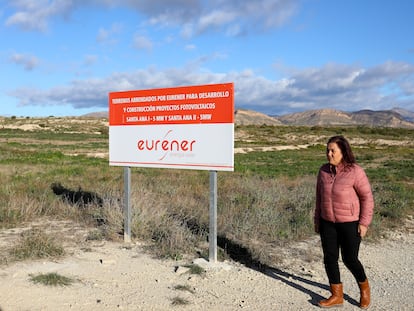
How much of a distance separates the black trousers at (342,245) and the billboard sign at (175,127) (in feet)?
5.33

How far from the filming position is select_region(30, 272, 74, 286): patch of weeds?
506 cm

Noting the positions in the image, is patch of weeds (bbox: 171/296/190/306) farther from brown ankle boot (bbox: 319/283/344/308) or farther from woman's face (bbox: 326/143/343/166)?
woman's face (bbox: 326/143/343/166)

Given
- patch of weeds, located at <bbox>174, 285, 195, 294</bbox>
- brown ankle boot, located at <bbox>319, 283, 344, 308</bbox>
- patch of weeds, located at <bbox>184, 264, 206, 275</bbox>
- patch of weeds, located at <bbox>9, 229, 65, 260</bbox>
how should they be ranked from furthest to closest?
patch of weeds, located at <bbox>9, 229, 65, 260</bbox>
patch of weeds, located at <bbox>184, 264, 206, 275</bbox>
patch of weeds, located at <bbox>174, 285, 195, 294</bbox>
brown ankle boot, located at <bbox>319, 283, 344, 308</bbox>

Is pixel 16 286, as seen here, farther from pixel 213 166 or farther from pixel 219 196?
pixel 219 196

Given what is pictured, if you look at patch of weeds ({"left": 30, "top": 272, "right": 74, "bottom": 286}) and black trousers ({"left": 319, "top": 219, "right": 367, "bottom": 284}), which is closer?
black trousers ({"left": 319, "top": 219, "right": 367, "bottom": 284})

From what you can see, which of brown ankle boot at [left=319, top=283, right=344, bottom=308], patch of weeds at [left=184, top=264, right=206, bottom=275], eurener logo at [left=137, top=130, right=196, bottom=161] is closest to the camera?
A: brown ankle boot at [left=319, top=283, right=344, bottom=308]

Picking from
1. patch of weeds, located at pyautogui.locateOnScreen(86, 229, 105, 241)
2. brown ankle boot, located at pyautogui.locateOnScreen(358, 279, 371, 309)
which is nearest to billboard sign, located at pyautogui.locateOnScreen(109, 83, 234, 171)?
patch of weeds, located at pyautogui.locateOnScreen(86, 229, 105, 241)

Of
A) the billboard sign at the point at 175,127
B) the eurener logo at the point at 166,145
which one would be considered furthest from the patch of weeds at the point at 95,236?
the eurener logo at the point at 166,145

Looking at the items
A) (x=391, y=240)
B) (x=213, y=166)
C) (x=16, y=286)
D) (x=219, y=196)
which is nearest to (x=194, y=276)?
(x=213, y=166)

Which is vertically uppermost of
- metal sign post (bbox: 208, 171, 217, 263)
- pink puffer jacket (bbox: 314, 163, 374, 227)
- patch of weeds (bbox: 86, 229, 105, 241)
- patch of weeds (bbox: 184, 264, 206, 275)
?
pink puffer jacket (bbox: 314, 163, 374, 227)

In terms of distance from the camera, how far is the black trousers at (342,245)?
14.6ft

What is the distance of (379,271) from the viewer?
19.2 feet

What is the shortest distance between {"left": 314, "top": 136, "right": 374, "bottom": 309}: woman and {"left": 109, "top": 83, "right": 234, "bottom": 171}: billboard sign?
5.09 ft

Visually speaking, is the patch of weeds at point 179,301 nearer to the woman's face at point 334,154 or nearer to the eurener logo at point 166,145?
the woman's face at point 334,154
